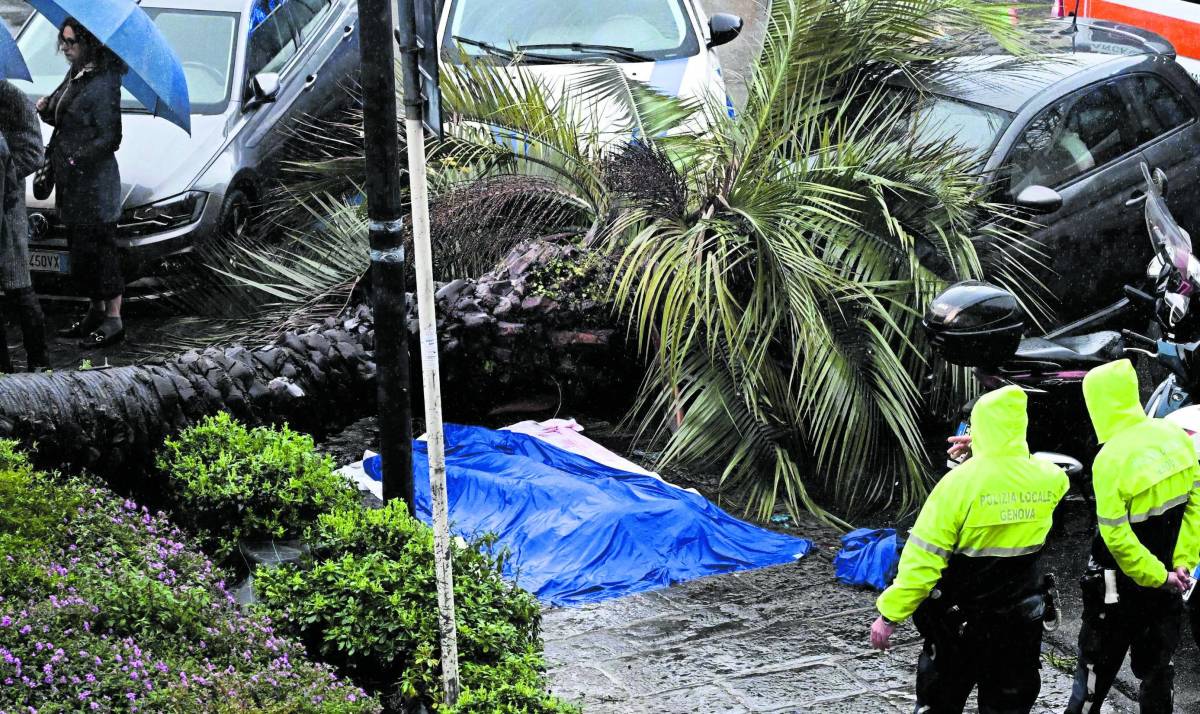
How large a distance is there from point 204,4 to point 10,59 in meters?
2.50

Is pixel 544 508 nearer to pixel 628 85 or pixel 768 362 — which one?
pixel 768 362

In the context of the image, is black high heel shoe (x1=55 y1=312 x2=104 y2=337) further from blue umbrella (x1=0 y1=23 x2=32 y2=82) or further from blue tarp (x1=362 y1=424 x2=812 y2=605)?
blue tarp (x1=362 y1=424 x2=812 y2=605)

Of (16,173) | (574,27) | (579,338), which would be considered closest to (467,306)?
(579,338)

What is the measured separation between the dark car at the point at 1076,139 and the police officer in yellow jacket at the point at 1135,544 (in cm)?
335

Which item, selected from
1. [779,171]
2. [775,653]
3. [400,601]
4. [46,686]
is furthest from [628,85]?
[46,686]

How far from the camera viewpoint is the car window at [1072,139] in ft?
25.8

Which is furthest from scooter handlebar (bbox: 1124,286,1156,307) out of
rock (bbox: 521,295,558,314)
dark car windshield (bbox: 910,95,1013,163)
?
rock (bbox: 521,295,558,314)

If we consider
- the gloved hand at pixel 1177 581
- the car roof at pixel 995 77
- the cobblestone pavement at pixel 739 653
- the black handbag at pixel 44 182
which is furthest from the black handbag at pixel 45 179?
the gloved hand at pixel 1177 581

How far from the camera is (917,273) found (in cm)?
677

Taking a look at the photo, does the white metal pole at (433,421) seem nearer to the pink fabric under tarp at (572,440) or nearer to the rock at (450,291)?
the pink fabric under tarp at (572,440)

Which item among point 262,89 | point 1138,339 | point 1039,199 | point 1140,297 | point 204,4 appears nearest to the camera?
point 1138,339

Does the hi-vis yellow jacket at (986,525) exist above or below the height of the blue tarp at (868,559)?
above

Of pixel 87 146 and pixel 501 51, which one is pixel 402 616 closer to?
pixel 87 146

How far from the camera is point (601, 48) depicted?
8938mm
